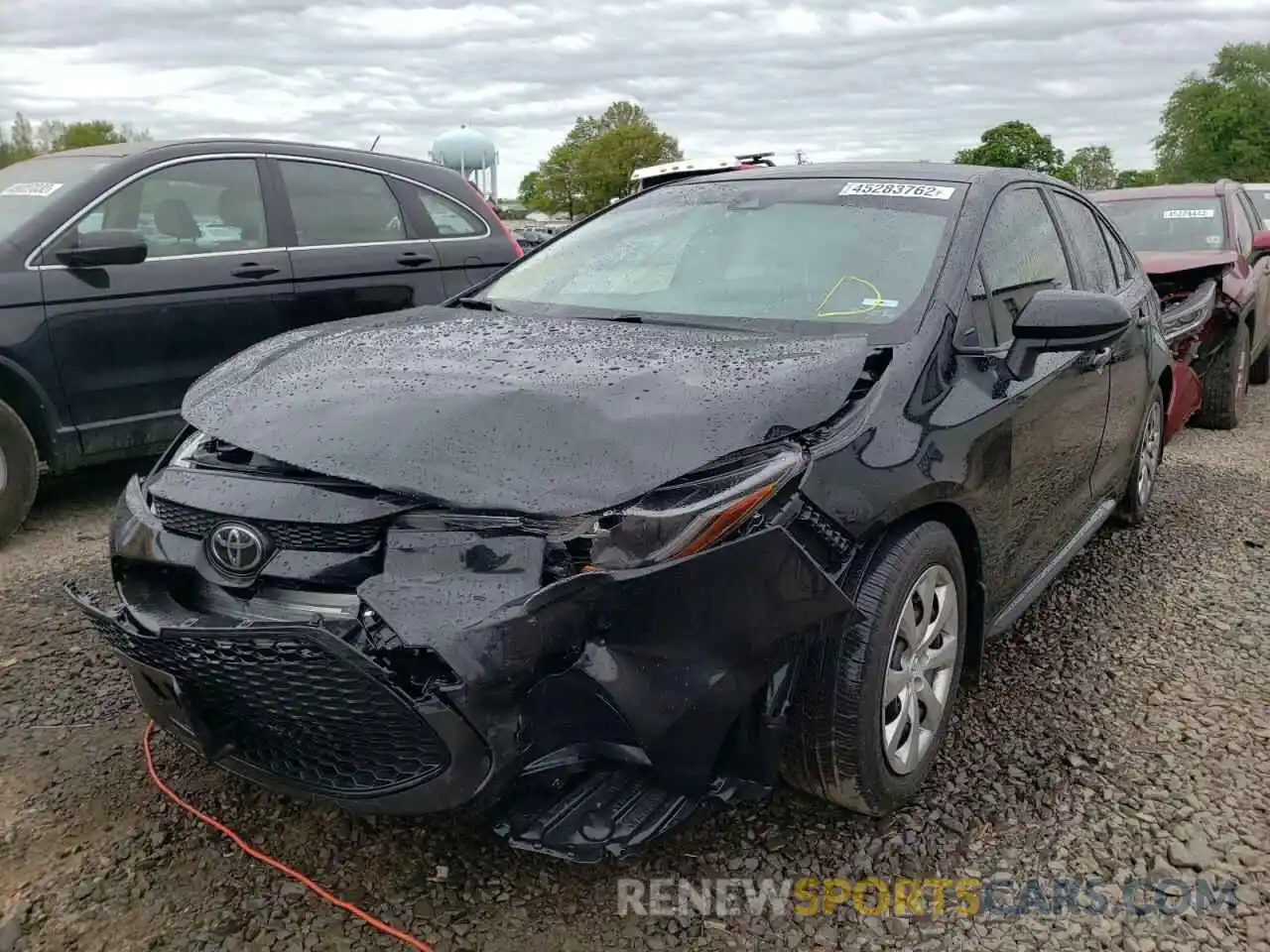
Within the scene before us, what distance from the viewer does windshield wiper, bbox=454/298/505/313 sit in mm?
3301

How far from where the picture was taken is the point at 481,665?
72.0 inches

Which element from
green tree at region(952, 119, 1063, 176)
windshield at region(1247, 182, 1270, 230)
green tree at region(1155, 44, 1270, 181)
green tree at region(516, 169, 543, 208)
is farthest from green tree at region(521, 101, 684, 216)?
windshield at region(1247, 182, 1270, 230)

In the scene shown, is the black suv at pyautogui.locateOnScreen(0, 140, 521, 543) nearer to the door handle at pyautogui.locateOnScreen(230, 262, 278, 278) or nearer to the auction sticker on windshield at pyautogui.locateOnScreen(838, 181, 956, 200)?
the door handle at pyautogui.locateOnScreen(230, 262, 278, 278)

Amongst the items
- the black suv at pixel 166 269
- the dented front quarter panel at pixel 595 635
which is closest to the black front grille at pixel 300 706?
the dented front quarter panel at pixel 595 635

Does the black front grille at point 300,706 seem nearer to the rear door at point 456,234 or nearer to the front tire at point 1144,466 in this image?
the front tire at point 1144,466

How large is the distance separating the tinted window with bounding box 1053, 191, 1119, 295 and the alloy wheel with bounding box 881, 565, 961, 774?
1.78 metres

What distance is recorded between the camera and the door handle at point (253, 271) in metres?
4.99

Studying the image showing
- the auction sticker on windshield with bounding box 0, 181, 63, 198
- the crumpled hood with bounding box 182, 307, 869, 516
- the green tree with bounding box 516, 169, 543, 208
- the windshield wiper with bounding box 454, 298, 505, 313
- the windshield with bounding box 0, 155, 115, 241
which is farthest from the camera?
the green tree with bounding box 516, 169, 543, 208

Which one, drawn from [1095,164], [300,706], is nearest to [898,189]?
[300,706]

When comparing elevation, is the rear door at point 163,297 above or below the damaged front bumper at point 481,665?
above

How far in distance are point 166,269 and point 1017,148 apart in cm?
6456

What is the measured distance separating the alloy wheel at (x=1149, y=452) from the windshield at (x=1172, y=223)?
3140 millimetres

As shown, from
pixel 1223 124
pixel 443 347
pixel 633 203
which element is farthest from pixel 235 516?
pixel 1223 124

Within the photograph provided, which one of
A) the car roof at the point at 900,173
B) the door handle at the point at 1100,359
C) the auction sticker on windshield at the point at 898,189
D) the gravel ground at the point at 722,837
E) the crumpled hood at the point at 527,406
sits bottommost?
the gravel ground at the point at 722,837
